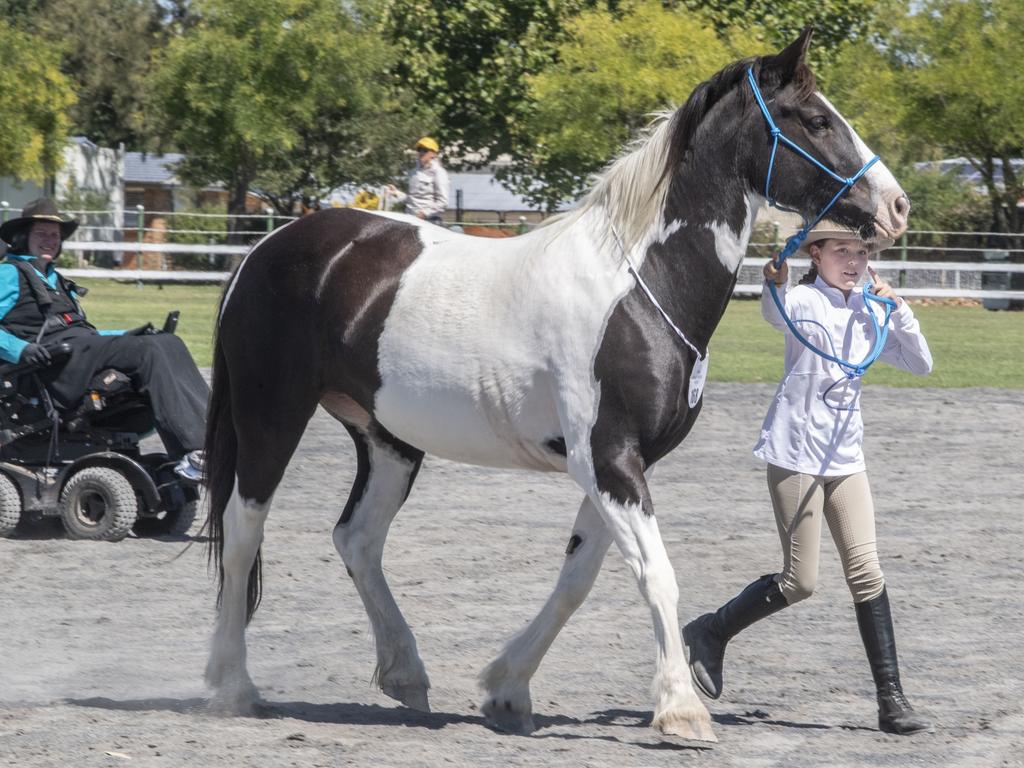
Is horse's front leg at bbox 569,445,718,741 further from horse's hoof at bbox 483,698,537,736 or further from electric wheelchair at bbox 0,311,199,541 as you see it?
electric wheelchair at bbox 0,311,199,541

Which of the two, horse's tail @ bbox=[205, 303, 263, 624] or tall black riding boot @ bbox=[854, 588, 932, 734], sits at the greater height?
horse's tail @ bbox=[205, 303, 263, 624]

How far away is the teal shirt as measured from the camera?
24.5 feet

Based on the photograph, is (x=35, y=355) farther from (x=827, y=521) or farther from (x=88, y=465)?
(x=827, y=521)

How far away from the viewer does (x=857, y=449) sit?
15.1 feet

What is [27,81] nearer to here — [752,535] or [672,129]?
[752,535]

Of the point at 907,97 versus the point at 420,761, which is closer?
the point at 420,761

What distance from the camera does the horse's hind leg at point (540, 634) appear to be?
4645mm

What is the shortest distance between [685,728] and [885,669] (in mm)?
769

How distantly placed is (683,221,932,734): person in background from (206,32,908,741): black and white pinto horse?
246 mm

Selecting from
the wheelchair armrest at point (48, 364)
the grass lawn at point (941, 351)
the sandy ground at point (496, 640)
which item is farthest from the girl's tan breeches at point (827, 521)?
the grass lawn at point (941, 351)

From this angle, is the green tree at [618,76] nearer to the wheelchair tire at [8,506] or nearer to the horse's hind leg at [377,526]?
the wheelchair tire at [8,506]

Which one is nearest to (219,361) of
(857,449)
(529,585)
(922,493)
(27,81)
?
(529,585)

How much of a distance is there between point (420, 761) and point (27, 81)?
3111cm

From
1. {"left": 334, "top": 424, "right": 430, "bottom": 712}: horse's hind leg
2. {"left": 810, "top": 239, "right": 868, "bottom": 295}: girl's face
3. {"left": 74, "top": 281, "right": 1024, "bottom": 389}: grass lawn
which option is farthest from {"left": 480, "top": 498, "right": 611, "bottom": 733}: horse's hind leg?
{"left": 74, "top": 281, "right": 1024, "bottom": 389}: grass lawn
